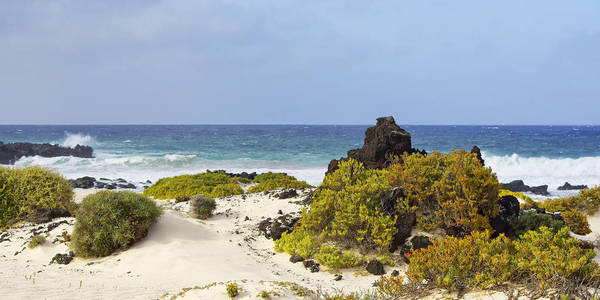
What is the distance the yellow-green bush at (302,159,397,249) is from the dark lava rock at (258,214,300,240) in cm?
136

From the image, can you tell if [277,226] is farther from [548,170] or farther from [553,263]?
[548,170]

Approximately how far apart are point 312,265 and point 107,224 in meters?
5.28

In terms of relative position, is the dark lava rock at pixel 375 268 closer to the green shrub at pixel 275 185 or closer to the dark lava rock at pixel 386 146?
the dark lava rock at pixel 386 146

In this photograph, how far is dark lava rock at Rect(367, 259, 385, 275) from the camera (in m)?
8.17

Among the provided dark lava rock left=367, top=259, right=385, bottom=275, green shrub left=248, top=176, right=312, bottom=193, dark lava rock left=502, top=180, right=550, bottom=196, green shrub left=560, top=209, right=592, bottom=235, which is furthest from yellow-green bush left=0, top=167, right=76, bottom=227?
dark lava rock left=502, top=180, right=550, bottom=196

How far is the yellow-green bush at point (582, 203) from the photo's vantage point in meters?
13.4

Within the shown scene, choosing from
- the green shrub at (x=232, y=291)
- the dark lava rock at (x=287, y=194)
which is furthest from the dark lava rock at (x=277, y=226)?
the green shrub at (x=232, y=291)

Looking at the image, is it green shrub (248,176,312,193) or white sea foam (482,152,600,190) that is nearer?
green shrub (248,176,312,193)

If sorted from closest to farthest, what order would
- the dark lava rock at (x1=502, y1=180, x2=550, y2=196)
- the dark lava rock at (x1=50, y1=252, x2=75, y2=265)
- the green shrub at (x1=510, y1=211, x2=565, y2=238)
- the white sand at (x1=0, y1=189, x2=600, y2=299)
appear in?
the white sand at (x1=0, y1=189, x2=600, y2=299)
the dark lava rock at (x1=50, y1=252, x2=75, y2=265)
the green shrub at (x1=510, y1=211, x2=565, y2=238)
the dark lava rock at (x1=502, y1=180, x2=550, y2=196)

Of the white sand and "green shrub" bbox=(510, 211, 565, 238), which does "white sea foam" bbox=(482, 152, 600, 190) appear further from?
the white sand

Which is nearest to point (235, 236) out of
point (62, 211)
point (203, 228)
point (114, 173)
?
point (203, 228)

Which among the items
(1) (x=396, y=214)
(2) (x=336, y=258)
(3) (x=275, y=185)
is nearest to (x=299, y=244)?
(2) (x=336, y=258)

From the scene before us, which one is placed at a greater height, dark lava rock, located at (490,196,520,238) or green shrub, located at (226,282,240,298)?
dark lava rock, located at (490,196,520,238)

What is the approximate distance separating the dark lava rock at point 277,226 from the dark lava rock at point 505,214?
5660 millimetres
